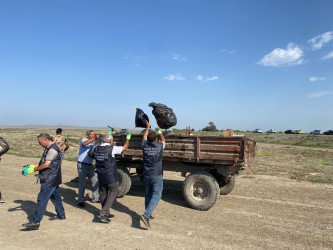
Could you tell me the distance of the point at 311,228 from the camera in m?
5.50

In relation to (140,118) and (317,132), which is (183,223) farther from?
(317,132)

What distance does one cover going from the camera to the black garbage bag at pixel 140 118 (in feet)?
23.3

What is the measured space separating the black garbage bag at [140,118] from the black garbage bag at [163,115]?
340 mm

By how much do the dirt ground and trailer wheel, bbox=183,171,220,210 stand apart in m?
0.19

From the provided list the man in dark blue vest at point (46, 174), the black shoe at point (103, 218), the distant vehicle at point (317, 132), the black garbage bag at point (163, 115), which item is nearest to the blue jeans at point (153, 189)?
the black shoe at point (103, 218)

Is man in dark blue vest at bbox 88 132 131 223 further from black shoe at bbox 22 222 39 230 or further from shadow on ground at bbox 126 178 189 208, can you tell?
shadow on ground at bbox 126 178 189 208

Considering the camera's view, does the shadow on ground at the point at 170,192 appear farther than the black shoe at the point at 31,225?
Yes

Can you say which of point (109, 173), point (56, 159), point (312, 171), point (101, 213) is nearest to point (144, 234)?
point (101, 213)

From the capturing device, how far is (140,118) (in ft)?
23.4

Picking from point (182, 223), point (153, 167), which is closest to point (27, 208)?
point (153, 167)

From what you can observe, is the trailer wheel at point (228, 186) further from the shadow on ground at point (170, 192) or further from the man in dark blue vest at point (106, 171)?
the man in dark blue vest at point (106, 171)

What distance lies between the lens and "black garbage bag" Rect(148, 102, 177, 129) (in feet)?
24.0

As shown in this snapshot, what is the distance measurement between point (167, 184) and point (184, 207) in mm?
2715

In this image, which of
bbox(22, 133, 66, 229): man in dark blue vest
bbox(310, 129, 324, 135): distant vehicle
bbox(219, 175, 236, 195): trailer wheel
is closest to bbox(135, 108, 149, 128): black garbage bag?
bbox(22, 133, 66, 229): man in dark blue vest
